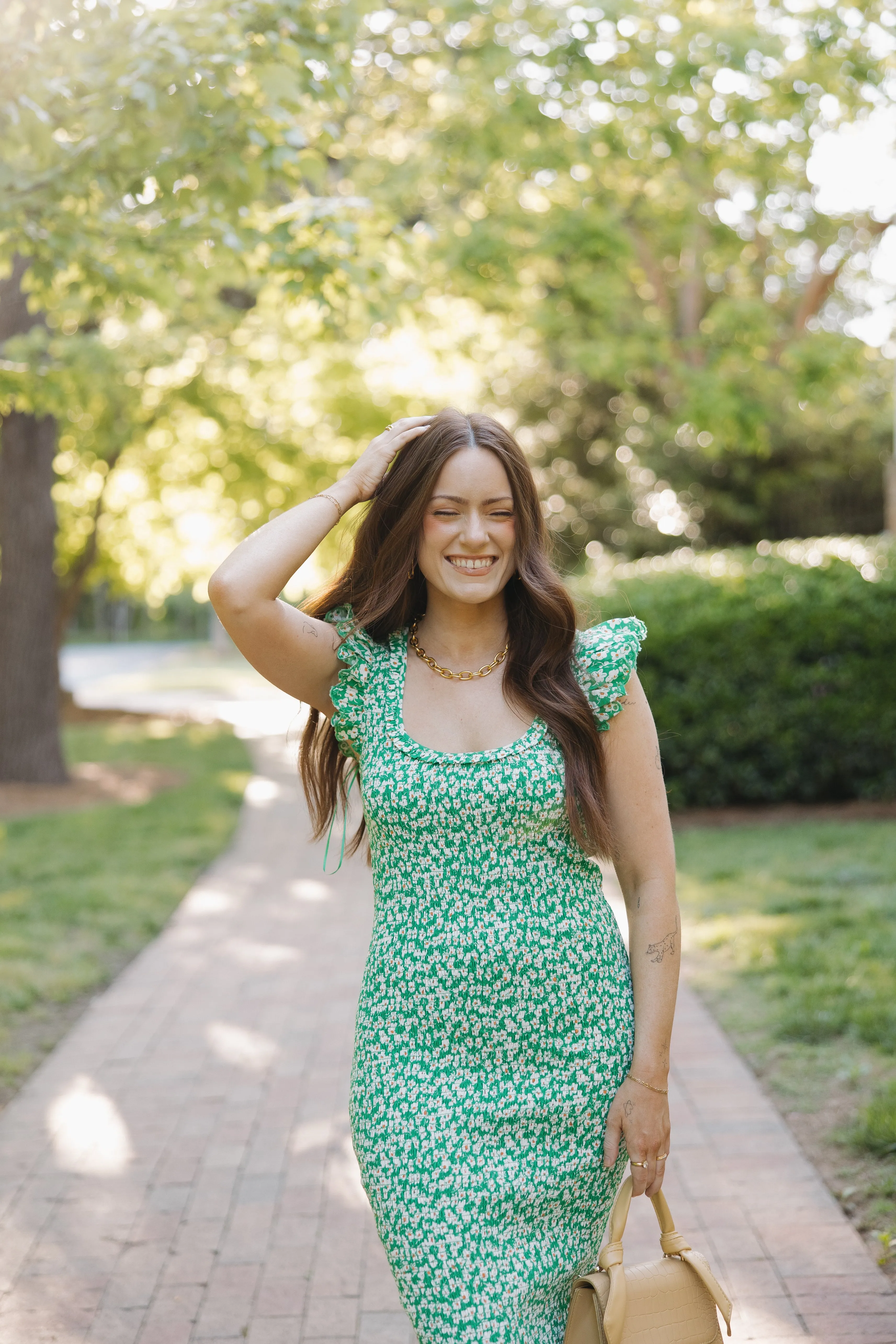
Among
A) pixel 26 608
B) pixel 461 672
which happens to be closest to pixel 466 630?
pixel 461 672

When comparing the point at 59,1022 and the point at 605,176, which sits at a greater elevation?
the point at 605,176

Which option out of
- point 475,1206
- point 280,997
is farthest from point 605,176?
point 475,1206

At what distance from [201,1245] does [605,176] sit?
11600 mm

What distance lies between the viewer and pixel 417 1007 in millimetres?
2225

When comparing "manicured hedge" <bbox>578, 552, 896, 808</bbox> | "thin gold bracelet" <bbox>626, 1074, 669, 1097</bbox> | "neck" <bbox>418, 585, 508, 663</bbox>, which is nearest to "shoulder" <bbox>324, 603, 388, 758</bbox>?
"neck" <bbox>418, 585, 508, 663</bbox>

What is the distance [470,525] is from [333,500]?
1.00ft

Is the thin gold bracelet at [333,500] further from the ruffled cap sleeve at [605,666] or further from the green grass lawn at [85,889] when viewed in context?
the green grass lawn at [85,889]

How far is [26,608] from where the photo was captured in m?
12.5

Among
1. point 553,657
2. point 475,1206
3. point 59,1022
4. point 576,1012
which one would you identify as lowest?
point 59,1022

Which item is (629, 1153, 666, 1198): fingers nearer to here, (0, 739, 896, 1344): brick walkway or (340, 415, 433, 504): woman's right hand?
(0, 739, 896, 1344): brick walkway

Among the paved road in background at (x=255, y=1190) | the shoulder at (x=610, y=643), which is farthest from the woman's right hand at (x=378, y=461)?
the paved road in background at (x=255, y=1190)

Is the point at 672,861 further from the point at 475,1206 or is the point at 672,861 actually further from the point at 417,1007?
the point at 475,1206

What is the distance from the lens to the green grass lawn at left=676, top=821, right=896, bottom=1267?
4172 mm

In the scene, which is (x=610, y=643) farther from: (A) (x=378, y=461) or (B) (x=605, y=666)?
(A) (x=378, y=461)
